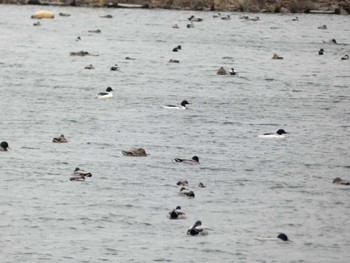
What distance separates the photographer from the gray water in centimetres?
3159

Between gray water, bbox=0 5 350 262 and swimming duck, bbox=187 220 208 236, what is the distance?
0.19 meters

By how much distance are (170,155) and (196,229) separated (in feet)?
35.9

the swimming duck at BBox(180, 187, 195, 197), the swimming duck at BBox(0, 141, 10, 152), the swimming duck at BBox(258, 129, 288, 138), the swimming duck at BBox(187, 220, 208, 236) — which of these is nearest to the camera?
the swimming duck at BBox(187, 220, 208, 236)

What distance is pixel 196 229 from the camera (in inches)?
1259

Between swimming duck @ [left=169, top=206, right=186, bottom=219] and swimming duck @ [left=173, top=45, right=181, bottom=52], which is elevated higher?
swimming duck @ [left=169, top=206, right=186, bottom=219]

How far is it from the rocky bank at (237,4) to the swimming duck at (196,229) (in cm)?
9415

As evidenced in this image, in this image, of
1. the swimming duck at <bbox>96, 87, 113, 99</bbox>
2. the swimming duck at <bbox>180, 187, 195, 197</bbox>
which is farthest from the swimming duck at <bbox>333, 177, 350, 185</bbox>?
the swimming duck at <bbox>96, 87, 113, 99</bbox>

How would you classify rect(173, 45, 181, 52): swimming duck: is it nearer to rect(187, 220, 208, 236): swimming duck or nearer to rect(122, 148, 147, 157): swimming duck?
Answer: rect(122, 148, 147, 157): swimming duck

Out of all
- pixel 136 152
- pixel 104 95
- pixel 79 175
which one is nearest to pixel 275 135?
pixel 136 152

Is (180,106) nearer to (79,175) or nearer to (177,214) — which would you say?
(79,175)

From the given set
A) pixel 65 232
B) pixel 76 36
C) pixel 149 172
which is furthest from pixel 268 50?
pixel 65 232

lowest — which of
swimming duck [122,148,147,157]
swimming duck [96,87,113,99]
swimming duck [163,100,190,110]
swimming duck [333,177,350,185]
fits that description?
swimming duck [96,87,113,99]

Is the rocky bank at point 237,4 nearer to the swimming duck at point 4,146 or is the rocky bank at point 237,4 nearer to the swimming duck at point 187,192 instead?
the swimming duck at point 4,146

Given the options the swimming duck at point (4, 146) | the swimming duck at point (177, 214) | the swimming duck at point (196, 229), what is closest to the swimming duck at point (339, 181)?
the swimming duck at point (177, 214)
